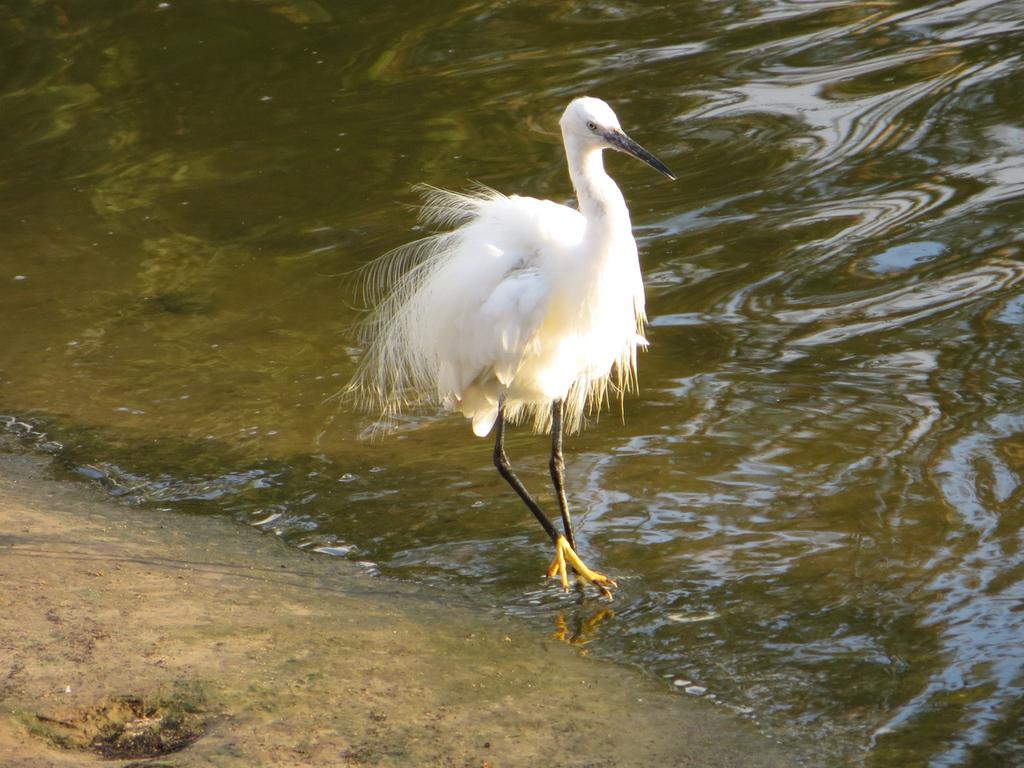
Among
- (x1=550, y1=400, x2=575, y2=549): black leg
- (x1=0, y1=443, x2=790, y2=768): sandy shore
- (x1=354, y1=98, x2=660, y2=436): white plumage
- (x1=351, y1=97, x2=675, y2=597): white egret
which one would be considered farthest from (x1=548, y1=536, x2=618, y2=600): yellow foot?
(x1=354, y1=98, x2=660, y2=436): white plumage

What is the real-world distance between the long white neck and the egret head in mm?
21

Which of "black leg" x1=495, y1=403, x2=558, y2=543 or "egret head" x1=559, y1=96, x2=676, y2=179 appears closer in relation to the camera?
"egret head" x1=559, y1=96, x2=676, y2=179

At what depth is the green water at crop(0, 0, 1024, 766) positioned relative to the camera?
397 cm

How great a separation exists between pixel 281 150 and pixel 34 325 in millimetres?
2542

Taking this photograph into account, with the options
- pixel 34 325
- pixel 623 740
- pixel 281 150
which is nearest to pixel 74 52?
pixel 281 150

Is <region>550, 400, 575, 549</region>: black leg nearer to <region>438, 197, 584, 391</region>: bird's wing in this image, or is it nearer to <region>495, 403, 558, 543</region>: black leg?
<region>495, 403, 558, 543</region>: black leg

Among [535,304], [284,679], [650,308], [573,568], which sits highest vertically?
[535,304]

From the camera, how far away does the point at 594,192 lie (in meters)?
4.08

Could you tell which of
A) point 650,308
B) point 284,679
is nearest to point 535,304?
point 284,679

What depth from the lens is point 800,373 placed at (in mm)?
5500

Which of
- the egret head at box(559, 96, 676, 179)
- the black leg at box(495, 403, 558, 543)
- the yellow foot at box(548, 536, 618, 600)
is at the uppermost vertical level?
the egret head at box(559, 96, 676, 179)

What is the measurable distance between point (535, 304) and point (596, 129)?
Result: 602 mm

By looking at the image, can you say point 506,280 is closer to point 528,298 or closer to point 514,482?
point 528,298

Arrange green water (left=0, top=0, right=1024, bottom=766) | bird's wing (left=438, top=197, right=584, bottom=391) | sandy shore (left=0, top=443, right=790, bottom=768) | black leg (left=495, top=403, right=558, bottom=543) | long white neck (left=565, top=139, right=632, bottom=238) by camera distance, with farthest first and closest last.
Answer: black leg (left=495, top=403, right=558, bottom=543) → bird's wing (left=438, top=197, right=584, bottom=391) → long white neck (left=565, top=139, right=632, bottom=238) → green water (left=0, top=0, right=1024, bottom=766) → sandy shore (left=0, top=443, right=790, bottom=768)
